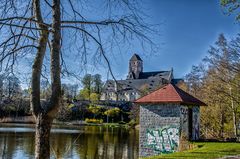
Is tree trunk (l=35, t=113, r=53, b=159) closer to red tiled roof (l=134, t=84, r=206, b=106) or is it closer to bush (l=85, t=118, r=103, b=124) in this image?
red tiled roof (l=134, t=84, r=206, b=106)

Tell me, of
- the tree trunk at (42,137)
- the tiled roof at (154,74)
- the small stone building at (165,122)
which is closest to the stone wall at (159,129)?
the small stone building at (165,122)

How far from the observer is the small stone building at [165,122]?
51.7 feet

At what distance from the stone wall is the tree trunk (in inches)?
478

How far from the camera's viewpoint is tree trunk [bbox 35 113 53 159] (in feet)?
13.7

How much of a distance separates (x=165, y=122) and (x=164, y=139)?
2.78 feet

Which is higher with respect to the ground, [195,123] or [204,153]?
[195,123]

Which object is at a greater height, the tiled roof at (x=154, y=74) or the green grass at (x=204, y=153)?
the tiled roof at (x=154, y=74)

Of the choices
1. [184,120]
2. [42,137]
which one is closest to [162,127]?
[184,120]

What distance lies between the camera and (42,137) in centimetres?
418

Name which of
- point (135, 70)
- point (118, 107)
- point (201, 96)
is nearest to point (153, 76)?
point (135, 70)

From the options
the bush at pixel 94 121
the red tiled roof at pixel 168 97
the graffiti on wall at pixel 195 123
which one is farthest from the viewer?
the bush at pixel 94 121

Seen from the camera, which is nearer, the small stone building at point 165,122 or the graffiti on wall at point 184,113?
the small stone building at point 165,122

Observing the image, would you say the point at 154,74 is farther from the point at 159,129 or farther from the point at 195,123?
the point at 159,129

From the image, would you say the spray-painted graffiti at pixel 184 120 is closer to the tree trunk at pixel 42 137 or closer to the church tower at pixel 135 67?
the tree trunk at pixel 42 137
